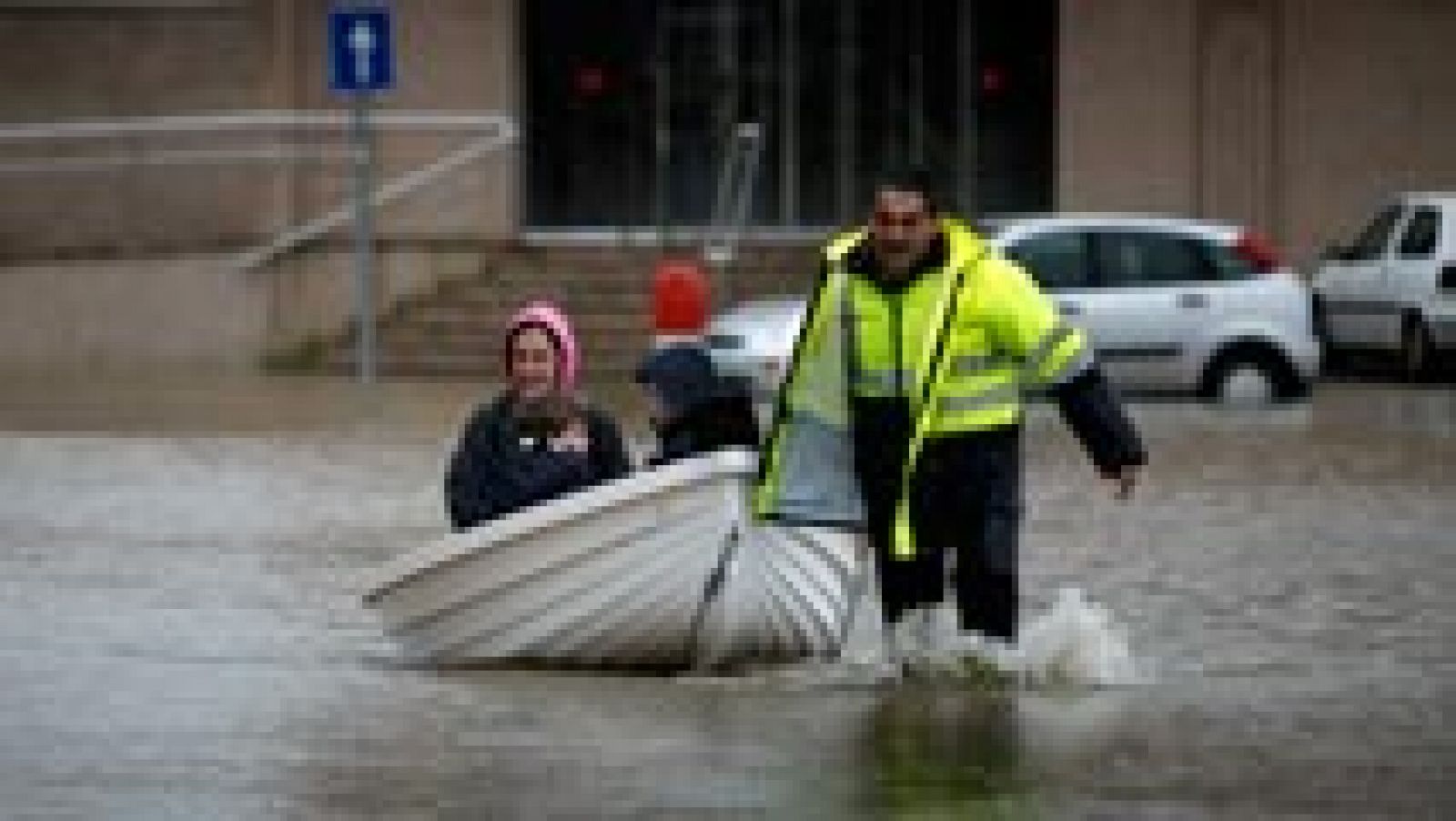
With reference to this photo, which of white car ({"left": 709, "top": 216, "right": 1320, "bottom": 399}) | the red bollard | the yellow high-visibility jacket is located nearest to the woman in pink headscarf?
the yellow high-visibility jacket

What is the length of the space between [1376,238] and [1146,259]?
3352mm

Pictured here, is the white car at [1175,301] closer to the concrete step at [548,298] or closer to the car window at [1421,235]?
the car window at [1421,235]

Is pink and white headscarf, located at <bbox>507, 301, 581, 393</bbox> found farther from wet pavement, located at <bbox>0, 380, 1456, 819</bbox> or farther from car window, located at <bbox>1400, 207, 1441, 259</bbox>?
car window, located at <bbox>1400, 207, 1441, 259</bbox>

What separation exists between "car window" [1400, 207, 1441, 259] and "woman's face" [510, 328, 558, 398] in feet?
64.7

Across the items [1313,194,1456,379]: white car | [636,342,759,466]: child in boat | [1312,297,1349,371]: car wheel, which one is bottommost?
[1312,297,1349,371]: car wheel

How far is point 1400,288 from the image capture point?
108 feet

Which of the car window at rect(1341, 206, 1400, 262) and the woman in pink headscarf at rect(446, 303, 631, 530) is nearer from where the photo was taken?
the woman in pink headscarf at rect(446, 303, 631, 530)

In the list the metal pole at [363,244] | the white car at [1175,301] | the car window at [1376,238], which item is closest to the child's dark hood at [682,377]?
the white car at [1175,301]

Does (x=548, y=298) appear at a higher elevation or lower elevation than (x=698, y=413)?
lower

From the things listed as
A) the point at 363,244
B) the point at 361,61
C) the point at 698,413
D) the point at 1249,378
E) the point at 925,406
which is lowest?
the point at 1249,378

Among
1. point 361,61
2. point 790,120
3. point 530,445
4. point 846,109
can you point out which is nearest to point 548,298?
point 790,120

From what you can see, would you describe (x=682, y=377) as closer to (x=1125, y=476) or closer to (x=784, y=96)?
(x=1125, y=476)

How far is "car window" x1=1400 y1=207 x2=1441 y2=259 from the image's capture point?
107ft

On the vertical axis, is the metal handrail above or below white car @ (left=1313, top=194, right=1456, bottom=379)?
above
